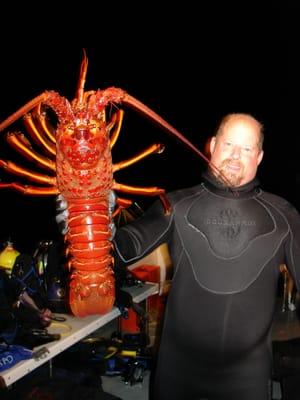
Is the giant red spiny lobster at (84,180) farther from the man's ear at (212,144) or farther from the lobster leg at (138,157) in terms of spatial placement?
the man's ear at (212,144)

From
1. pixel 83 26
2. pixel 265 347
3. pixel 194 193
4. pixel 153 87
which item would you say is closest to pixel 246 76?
pixel 153 87

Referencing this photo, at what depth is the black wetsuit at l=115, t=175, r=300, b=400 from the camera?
1982 millimetres

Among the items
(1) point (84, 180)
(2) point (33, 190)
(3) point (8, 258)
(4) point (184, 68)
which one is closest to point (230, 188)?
(1) point (84, 180)

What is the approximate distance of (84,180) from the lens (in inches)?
71.7

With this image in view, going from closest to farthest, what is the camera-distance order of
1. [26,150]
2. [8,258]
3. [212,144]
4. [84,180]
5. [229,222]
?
[84,180] < [26,150] < [229,222] < [212,144] < [8,258]

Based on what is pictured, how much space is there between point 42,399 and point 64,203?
154cm

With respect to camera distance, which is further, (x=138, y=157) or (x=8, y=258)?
Answer: (x=8, y=258)

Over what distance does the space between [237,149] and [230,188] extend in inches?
8.2

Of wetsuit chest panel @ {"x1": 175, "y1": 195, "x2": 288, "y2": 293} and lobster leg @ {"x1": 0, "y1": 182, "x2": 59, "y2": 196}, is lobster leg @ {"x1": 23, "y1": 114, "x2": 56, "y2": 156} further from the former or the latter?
wetsuit chest panel @ {"x1": 175, "y1": 195, "x2": 288, "y2": 293}

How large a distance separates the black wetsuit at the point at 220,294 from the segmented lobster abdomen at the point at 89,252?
139 millimetres

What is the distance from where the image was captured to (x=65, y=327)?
2982 millimetres

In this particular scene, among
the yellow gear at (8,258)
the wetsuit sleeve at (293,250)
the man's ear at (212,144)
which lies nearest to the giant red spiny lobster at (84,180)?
the man's ear at (212,144)

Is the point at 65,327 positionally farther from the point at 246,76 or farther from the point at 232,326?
the point at 246,76

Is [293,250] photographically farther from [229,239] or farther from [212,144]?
[212,144]
